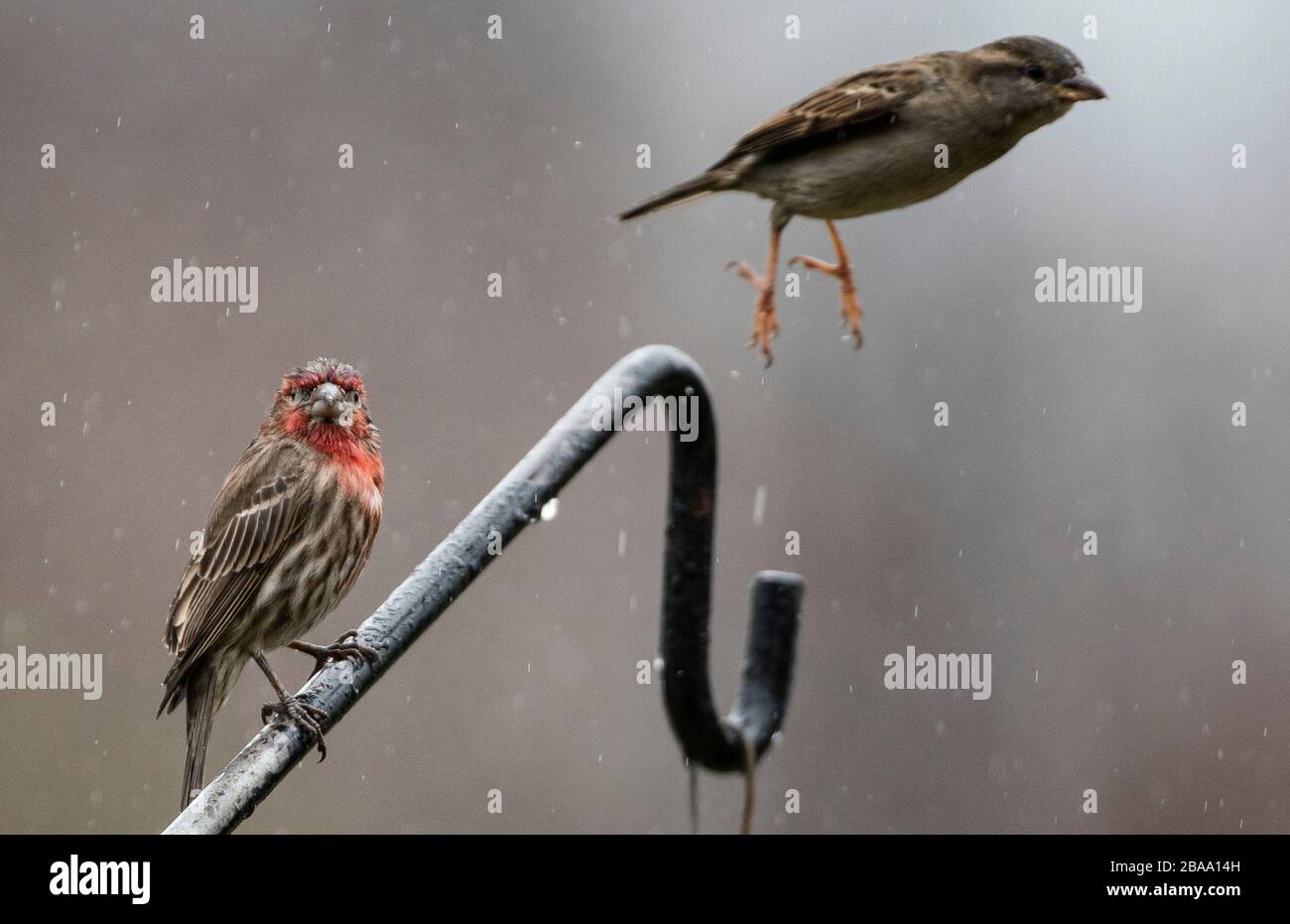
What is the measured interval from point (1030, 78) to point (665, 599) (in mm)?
2442

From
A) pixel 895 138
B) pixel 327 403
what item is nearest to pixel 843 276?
pixel 895 138

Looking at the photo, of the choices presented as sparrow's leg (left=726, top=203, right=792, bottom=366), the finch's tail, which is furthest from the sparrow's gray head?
the finch's tail

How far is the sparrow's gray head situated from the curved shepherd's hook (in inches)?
80.9

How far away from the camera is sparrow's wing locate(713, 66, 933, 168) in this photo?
4824mm

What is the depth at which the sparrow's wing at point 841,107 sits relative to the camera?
4824mm

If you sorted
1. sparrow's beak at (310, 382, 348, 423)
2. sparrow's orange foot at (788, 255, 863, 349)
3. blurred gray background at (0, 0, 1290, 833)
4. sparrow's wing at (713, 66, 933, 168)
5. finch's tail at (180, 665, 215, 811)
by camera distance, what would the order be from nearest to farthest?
finch's tail at (180, 665, 215, 811), sparrow's orange foot at (788, 255, 863, 349), sparrow's beak at (310, 382, 348, 423), sparrow's wing at (713, 66, 933, 168), blurred gray background at (0, 0, 1290, 833)

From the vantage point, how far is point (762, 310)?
4.27 m

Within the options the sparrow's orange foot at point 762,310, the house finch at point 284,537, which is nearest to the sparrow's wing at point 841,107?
the sparrow's orange foot at point 762,310

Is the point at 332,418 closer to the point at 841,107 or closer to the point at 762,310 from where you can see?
the point at 762,310

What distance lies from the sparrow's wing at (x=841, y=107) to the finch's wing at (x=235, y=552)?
169cm

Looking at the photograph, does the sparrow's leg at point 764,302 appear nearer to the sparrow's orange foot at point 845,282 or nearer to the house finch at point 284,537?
the sparrow's orange foot at point 845,282

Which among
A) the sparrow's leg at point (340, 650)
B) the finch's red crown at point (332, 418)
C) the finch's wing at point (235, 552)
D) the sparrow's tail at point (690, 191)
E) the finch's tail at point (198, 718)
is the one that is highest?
the sparrow's tail at point (690, 191)

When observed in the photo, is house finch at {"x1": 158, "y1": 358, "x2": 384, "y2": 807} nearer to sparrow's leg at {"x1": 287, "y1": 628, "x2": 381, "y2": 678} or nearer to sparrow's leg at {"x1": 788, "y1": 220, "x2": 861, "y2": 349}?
sparrow's leg at {"x1": 287, "y1": 628, "x2": 381, "y2": 678}
